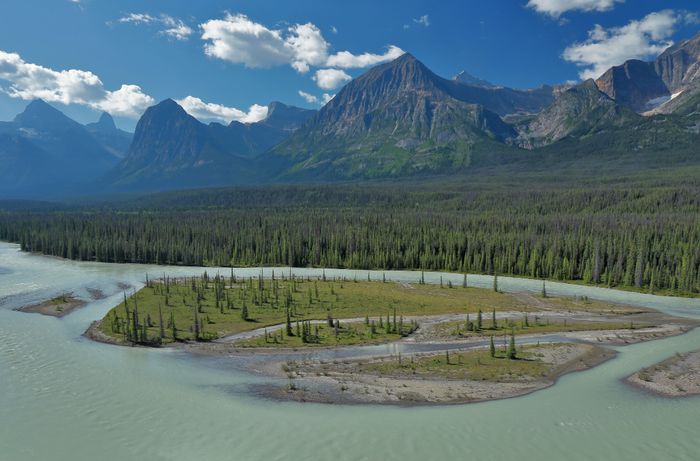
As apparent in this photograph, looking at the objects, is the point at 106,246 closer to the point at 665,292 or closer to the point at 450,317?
the point at 450,317

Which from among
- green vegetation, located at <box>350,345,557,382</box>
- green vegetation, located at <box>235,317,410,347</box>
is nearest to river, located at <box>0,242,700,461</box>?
green vegetation, located at <box>350,345,557,382</box>

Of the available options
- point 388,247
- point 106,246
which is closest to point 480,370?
point 388,247

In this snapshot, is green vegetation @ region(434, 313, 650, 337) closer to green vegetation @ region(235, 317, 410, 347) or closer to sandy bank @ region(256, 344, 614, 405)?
green vegetation @ region(235, 317, 410, 347)

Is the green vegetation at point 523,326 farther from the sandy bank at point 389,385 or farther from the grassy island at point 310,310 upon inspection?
the sandy bank at point 389,385

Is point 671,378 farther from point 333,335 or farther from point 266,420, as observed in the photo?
point 266,420

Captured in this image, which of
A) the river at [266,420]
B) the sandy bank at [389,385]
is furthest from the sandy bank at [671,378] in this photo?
the sandy bank at [389,385]

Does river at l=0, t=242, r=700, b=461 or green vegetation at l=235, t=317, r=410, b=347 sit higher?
green vegetation at l=235, t=317, r=410, b=347
